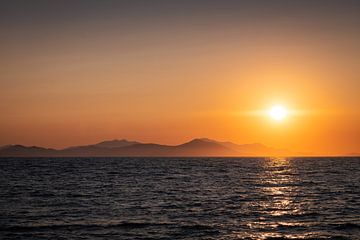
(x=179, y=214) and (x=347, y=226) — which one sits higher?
(x=179, y=214)

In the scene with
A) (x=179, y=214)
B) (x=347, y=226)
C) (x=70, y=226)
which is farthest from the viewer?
(x=179, y=214)

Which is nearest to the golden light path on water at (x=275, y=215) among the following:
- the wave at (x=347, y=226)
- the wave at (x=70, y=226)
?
the wave at (x=347, y=226)

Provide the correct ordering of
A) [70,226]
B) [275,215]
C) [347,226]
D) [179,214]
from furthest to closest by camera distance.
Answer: [275,215]
[179,214]
[347,226]
[70,226]

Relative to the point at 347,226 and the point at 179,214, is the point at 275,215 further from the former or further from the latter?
the point at 179,214

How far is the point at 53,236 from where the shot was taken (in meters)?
31.2

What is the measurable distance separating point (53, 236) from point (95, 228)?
3656 millimetres

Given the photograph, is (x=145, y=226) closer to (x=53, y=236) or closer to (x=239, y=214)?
(x=53, y=236)

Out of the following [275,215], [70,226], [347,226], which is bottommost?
[70,226]

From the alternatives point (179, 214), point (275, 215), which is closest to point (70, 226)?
point (179, 214)

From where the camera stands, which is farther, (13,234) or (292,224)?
(292,224)

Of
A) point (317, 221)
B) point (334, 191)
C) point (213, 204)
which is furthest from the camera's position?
point (334, 191)

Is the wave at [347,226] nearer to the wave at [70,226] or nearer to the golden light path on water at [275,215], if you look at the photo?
the golden light path on water at [275,215]

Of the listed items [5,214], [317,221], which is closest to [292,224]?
[317,221]

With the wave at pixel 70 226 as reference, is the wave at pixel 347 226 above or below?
above
